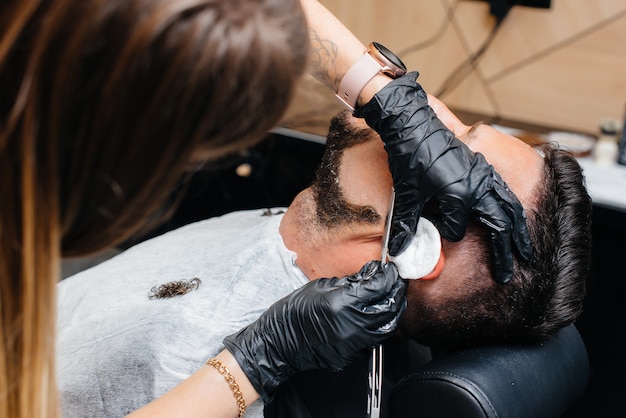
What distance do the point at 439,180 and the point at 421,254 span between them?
0.13 meters

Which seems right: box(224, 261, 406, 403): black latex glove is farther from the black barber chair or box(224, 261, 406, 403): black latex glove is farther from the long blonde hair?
the long blonde hair

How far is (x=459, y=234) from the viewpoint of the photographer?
95 cm

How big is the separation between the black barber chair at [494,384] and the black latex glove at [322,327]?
0.10m

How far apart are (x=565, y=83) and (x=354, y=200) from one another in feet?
4.01

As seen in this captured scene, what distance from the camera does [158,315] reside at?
1.09 m

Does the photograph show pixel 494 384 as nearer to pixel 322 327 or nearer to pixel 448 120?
pixel 322 327

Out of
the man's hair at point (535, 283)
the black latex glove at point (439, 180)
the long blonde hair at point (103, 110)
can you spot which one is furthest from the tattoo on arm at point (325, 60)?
the long blonde hair at point (103, 110)

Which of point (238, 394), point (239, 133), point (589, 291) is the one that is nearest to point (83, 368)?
point (238, 394)

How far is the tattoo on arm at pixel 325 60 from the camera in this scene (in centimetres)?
108

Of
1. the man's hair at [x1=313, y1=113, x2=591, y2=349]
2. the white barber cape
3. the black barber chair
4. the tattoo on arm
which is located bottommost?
the white barber cape

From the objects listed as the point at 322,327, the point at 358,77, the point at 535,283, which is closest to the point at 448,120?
the point at 358,77

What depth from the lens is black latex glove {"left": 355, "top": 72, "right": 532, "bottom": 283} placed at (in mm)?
919

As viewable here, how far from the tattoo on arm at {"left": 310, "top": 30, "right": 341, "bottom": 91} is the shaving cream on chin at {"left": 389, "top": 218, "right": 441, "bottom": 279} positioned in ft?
1.02

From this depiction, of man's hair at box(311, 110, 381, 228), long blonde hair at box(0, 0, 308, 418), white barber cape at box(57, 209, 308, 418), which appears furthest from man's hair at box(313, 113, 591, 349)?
long blonde hair at box(0, 0, 308, 418)
